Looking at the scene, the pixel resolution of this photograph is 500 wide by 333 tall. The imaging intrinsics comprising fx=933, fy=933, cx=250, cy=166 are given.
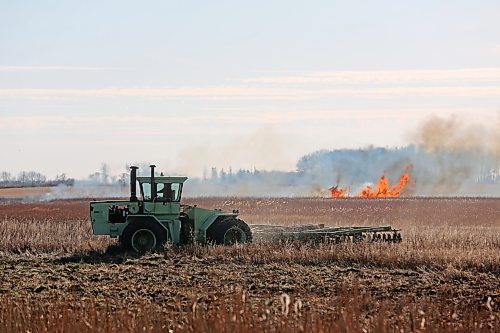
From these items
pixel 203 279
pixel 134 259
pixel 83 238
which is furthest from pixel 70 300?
pixel 83 238

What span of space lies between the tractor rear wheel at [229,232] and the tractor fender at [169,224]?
851mm

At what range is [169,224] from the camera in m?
24.3

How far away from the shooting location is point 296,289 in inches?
667

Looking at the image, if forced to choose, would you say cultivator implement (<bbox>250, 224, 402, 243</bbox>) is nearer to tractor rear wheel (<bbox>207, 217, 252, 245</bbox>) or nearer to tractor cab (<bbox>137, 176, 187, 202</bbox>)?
tractor rear wheel (<bbox>207, 217, 252, 245</bbox>)

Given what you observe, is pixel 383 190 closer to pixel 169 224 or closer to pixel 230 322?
pixel 169 224

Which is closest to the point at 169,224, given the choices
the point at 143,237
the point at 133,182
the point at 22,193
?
the point at 143,237

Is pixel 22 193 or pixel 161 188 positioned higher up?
pixel 22 193

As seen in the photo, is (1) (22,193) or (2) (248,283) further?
(1) (22,193)

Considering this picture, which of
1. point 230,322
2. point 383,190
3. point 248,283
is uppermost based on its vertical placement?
point 383,190

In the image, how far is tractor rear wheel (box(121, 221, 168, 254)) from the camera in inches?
939

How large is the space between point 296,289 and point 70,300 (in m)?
4.10

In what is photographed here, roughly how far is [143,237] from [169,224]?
0.79 m

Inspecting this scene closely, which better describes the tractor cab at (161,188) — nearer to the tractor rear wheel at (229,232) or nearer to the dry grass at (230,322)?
the tractor rear wheel at (229,232)

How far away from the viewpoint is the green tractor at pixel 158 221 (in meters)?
24.0
